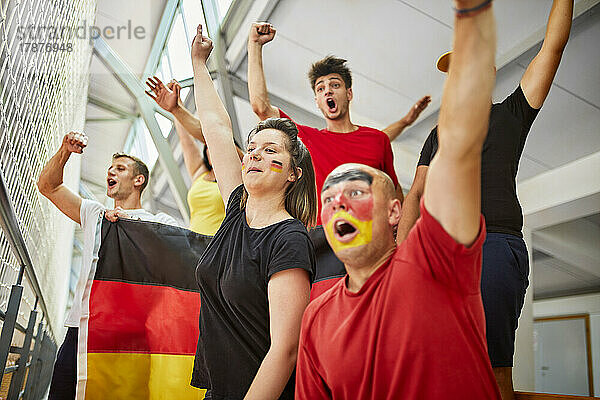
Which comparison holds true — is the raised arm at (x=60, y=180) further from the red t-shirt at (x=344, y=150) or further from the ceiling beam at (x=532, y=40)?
the ceiling beam at (x=532, y=40)

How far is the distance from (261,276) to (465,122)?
72 centimetres

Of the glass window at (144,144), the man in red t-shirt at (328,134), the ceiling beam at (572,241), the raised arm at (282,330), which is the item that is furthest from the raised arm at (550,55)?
the glass window at (144,144)

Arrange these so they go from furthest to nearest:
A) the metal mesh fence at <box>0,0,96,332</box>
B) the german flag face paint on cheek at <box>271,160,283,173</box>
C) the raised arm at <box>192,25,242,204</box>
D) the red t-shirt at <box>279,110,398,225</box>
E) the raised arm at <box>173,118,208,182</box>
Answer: the raised arm at <box>173,118,208,182</box>
the red t-shirt at <box>279,110,398,225</box>
the metal mesh fence at <box>0,0,96,332</box>
the raised arm at <box>192,25,242,204</box>
the german flag face paint on cheek at <box>271,160,283,173</box>

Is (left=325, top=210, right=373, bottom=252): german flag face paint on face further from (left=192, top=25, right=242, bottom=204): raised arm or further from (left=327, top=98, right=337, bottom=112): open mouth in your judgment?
(left=327, top=98, right=337, bottom=112): open mouth

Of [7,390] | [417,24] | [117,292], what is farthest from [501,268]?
[417,24]

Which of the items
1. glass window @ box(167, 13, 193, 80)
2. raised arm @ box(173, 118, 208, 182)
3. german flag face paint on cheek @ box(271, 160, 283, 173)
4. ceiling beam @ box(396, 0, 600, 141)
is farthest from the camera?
glass window @ box(167, 13, 193, 80)

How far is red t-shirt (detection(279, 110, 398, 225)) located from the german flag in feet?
2.27

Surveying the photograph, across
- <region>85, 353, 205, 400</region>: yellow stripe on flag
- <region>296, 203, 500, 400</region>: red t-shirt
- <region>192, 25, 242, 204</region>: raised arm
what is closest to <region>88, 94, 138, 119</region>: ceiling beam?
<region>85, 353, 205, 400</region>: yellow stripe on flag

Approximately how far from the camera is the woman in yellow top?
2.36m

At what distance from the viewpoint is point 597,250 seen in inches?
273

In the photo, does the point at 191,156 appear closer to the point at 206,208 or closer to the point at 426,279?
the point at 206,208

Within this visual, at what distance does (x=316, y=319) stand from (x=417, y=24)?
3.79 m

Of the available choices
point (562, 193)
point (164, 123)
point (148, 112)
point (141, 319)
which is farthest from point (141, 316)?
point (164, 123)

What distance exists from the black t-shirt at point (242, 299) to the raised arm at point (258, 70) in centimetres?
91
